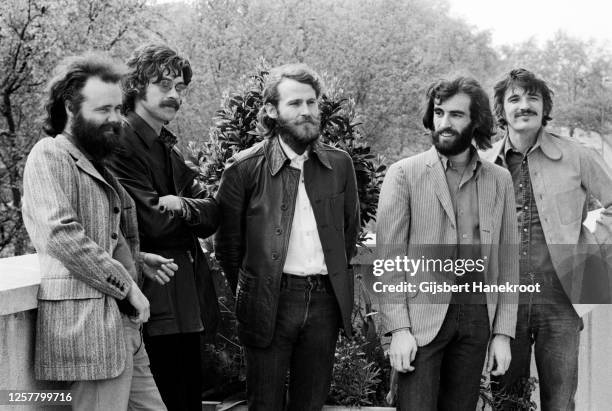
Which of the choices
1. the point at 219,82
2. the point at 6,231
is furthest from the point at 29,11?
the point at 219,82

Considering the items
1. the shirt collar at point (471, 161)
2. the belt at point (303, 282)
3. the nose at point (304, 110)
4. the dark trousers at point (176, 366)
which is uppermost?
the nose at point (304, 110)

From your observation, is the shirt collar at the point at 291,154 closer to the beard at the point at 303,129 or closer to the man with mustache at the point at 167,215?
the beard at the point at 303,129

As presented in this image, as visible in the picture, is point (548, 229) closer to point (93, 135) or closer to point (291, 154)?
point (291, 154)

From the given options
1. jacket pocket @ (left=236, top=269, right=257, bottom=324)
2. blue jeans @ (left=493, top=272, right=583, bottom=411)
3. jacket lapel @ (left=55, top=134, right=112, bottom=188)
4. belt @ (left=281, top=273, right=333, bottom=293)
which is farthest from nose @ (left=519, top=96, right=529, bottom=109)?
jacket lapel @ (left=55, top=134, right=112, bottom=188)

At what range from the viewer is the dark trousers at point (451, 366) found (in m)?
3.89

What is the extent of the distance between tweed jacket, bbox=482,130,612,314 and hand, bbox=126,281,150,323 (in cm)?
226

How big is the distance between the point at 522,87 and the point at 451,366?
174cm

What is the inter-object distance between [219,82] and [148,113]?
63.6 feet

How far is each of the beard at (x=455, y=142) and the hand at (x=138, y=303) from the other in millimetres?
1699

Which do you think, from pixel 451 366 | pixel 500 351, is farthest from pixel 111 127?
pixel 500 351

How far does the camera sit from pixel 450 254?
400 centimetres

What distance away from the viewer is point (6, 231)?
49.3 feet

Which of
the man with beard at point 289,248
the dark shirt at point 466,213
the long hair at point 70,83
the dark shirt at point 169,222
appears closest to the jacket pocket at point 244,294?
the man with beard at point 289,248

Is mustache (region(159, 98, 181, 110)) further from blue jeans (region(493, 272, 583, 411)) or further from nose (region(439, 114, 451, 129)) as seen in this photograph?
blue jeans (region(493, 272, 583, 411))
